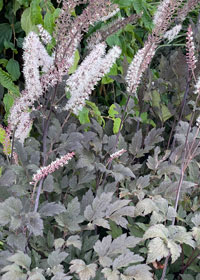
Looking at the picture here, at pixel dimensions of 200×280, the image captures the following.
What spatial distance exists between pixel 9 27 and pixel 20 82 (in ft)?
0.94

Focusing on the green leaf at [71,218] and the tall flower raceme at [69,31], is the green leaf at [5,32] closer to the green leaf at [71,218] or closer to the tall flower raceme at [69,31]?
the tall flower raceme at [69,31]

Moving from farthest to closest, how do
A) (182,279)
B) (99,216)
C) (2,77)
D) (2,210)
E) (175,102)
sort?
(175,102), (2,77), (182,279), (99,216), (2,210)

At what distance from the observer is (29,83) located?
1.11 meters

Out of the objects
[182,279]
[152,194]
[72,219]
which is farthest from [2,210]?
[182,279]

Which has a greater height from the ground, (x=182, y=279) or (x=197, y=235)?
(x=197, y=235)

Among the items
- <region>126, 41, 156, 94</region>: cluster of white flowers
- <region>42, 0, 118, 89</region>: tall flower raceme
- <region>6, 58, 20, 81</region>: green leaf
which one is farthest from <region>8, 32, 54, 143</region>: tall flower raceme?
<region>6, 58, 20, 81</region>: green leaf

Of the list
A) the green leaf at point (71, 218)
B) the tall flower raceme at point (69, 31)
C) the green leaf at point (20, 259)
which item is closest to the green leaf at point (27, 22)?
the tall flower raceme at point (69, 31)

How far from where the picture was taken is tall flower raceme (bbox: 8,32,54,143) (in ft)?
3.60

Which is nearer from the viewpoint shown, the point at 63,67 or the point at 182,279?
the point at 63,67

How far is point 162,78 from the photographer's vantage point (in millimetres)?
1882

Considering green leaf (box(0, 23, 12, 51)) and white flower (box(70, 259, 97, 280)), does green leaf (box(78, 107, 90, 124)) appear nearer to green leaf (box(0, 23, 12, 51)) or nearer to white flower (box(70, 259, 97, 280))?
green leaf (box(0, 23, 12, 51))

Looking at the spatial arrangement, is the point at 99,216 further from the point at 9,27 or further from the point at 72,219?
the point at 9,27

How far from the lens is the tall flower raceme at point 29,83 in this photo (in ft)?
3.60

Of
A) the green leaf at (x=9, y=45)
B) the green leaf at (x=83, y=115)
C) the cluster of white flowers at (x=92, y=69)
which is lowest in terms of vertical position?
the green leaf at (x=83, y=115)
